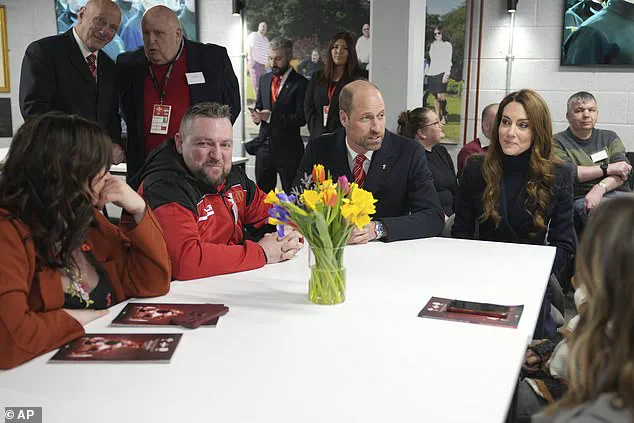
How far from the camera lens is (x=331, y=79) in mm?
5242

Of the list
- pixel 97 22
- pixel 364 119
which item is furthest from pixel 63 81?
Result: pixel 364 119

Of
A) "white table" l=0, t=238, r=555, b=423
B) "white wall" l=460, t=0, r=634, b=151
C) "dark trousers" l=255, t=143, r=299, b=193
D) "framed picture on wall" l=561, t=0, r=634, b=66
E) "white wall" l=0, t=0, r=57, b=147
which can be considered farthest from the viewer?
"white wall" l=0, t=0, r=57, b=147

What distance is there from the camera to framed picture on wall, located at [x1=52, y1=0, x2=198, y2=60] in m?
6.78

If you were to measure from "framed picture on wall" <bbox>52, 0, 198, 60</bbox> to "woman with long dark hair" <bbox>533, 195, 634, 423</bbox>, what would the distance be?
6.20 meters

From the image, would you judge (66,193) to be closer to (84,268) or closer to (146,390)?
(84,268)

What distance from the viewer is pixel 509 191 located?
306 centimetres

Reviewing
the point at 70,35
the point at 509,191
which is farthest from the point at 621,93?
the point at 70,35

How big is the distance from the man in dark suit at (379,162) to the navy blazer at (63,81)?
4.19ft

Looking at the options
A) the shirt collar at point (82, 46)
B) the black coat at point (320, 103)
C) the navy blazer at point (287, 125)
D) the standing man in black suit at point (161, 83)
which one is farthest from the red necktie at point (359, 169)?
the navy blazer at point (287, 125)

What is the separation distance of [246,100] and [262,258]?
462 cm

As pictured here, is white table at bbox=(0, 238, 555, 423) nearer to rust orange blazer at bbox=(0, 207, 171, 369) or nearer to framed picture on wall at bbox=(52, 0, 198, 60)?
rust orange blazer at bbox=(0, 207, 171, 369)

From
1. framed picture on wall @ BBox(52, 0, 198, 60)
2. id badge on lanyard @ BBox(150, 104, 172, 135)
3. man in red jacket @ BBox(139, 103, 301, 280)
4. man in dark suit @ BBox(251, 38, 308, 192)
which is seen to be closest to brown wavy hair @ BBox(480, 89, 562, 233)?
man in red jacket @ BBox(139, 103, 301, 280)

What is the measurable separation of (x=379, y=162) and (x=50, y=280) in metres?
1.72

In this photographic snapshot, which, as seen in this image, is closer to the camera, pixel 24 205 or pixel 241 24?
pixel 24 205
